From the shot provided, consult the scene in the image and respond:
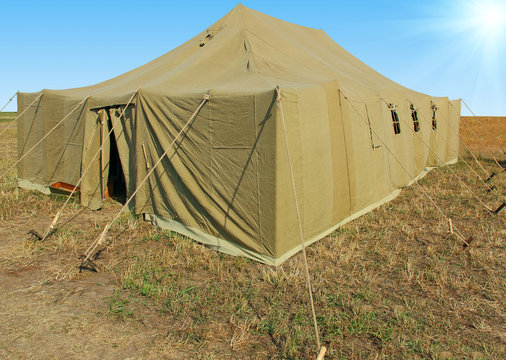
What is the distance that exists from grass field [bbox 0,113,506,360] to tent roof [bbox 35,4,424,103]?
2.05 meters

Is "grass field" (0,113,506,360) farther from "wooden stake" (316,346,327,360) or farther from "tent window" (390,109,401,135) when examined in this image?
"tent window" (390,109,401,135)

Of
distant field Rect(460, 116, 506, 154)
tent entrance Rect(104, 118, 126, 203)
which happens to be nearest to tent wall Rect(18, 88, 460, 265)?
tent entrance Rect(104, 118, 126, 203)

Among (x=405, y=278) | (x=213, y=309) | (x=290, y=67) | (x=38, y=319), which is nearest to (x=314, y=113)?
(x=290, y=67)

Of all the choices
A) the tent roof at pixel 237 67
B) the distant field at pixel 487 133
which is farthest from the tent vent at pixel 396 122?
the distant field at pixel 487 133

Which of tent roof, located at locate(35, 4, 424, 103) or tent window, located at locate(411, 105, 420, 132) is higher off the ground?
tent roof, located at locate(35, 4, 424, 103)

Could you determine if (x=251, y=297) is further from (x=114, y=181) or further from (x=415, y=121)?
(x=415, y=121)

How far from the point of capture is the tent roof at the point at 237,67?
514cm

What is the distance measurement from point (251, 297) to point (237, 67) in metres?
3.45

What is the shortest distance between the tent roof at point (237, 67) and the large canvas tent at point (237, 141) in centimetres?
3

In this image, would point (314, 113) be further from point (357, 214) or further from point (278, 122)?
point (357, 214)

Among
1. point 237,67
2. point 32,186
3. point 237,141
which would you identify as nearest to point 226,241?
point 237,141

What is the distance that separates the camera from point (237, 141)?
427cm

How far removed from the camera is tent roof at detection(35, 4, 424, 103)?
5137 millimetres

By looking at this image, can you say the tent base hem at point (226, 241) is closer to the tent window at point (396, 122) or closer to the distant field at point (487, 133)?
the tent window at point (396, 122)
